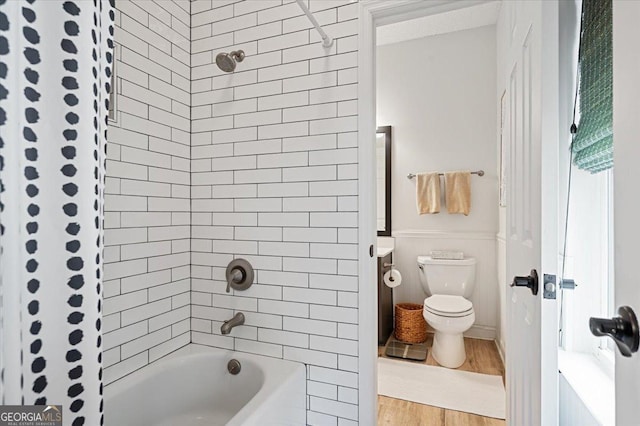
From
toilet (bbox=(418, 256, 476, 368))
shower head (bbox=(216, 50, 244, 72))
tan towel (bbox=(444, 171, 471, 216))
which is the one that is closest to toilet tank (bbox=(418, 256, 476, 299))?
toilet (bbox=(418, 256, 476, 368))

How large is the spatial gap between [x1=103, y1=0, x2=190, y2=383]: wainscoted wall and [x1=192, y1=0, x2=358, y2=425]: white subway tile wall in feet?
0.18

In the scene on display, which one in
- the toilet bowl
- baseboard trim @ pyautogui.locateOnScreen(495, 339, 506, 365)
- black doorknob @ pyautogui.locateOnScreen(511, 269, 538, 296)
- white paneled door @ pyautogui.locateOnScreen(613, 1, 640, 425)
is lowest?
baseboard trim @ pyautogui.locateOnScreen(495, 339, 506, 365)

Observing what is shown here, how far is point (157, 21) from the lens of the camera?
62.7 inches

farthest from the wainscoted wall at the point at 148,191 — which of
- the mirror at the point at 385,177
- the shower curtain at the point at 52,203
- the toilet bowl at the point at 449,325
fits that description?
the mirror at the point at 385,177

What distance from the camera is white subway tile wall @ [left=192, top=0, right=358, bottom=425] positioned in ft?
4.95

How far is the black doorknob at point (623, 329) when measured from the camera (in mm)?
482

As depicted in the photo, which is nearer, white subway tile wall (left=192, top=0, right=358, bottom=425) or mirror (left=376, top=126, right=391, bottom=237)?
white subway tile wall (left=192, top=0, right=358, bottom=425)

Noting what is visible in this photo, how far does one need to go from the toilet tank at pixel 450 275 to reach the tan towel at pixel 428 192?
49 cm

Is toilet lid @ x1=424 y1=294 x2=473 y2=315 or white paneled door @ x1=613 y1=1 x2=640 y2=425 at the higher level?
white paneled door @ x1=613 y1=1 x2=640 y2=425

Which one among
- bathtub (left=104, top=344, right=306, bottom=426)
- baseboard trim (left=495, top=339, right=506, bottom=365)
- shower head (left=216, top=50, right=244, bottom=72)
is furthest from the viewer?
baseboard trim (left=495, top=339, right=506, bottom=365)

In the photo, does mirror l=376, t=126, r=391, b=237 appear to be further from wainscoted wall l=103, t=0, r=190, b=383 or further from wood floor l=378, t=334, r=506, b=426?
wainscoted wall l=103, t=0, r=190, b=383

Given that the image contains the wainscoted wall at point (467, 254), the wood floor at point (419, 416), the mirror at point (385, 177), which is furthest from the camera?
the mirror at point (385, 177)

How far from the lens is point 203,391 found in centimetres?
163

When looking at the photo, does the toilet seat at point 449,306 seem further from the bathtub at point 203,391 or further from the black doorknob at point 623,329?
the black doorknob at point 623,329
